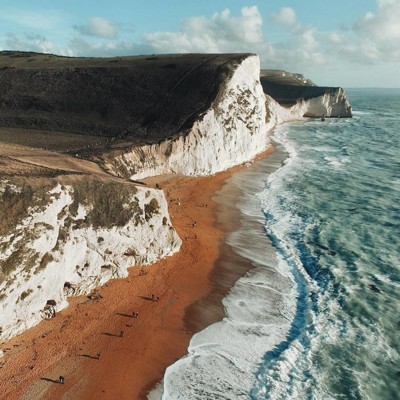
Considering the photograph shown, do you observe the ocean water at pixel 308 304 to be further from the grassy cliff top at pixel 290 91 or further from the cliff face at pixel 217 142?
the grassy cliff top at pixel 290 91

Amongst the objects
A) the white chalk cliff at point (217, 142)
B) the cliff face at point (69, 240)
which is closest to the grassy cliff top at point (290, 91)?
the white chalk cliff at point (217, 142)

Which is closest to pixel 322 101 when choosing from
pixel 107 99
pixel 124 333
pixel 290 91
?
pixel 290 91

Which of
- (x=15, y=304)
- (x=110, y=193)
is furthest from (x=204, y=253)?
(x=15, y=304)

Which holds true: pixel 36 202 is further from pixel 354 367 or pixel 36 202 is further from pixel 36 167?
pixel 354 367

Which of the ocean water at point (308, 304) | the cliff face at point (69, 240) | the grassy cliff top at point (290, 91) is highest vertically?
the grassy cliff top at point (290, 91)

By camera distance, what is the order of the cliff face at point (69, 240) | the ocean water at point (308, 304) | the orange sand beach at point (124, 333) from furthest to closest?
the cliff face at point (69, 240), the ocean water at point (308, 304), the orange sand beach at point (124, 333)

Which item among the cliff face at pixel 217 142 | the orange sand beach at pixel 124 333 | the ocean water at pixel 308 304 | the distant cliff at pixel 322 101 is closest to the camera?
the orange sand beach at pixel 124 333
